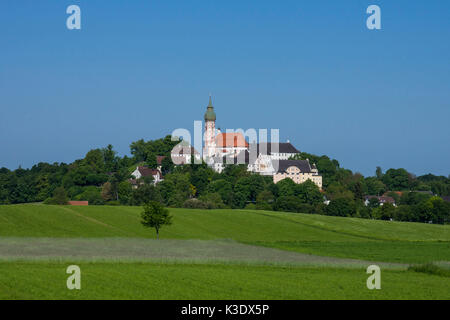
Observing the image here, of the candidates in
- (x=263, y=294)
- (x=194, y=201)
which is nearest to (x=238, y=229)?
(x=194, y=201)

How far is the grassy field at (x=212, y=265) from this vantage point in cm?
2477

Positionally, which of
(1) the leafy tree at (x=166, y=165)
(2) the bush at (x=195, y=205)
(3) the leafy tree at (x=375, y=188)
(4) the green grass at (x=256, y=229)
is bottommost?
(4) the green grass at (x=256, y=229)

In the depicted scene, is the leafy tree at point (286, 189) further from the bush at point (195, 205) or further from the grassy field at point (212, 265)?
the grassy field at point (212, 265)

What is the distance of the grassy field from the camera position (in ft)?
81.3

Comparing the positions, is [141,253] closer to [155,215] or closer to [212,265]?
[212,265]

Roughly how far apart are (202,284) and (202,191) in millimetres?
A: 136651

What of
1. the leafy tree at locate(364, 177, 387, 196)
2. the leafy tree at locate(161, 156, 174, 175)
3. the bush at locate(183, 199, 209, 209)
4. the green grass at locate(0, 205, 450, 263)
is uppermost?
the leafy tree at locate(161, 156, 174, 175)

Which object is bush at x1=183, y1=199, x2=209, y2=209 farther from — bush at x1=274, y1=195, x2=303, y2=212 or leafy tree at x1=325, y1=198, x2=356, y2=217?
leafy tree at x1=325, y1=198, x2=356, y2=217

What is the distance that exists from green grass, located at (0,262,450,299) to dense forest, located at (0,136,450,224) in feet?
275

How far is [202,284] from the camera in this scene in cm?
2659

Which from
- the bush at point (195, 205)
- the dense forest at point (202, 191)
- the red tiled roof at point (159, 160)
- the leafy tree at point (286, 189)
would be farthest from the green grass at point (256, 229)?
the red tiled roof at point (159, 160)

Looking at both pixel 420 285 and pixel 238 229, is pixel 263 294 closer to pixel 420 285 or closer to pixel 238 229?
pixel 420 285

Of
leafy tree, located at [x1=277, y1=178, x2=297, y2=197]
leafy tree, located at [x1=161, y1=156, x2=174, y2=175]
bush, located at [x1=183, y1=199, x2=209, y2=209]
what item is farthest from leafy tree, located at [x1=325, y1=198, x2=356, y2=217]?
leafy tree, located at [x1=161, y1=156, x2=174, y2=175]

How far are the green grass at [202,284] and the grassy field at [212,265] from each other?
0.04m
